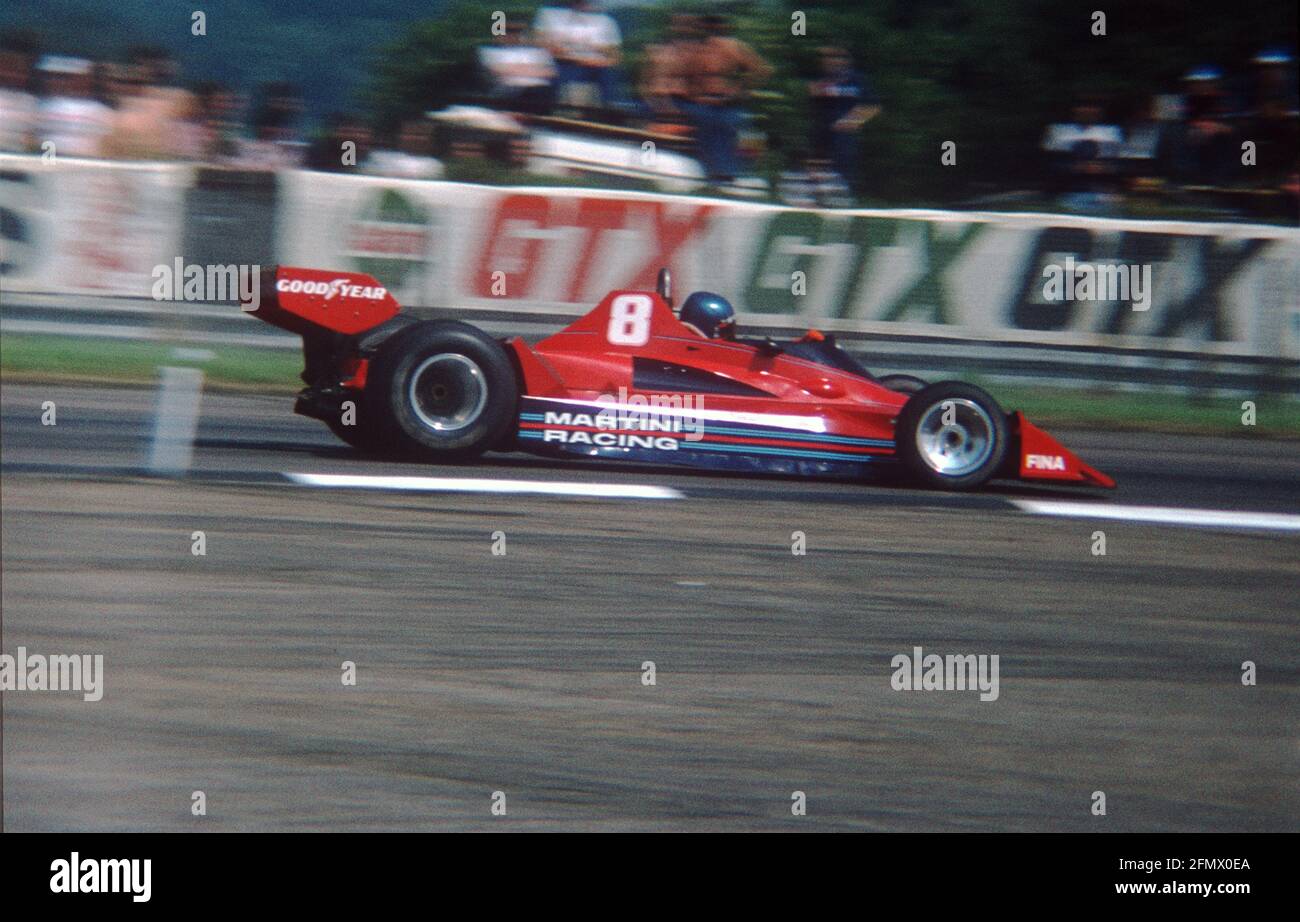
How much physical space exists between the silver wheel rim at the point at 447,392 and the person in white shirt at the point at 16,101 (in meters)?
3.75

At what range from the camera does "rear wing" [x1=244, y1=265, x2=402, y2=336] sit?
6.99 metres

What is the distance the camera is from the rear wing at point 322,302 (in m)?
6.99

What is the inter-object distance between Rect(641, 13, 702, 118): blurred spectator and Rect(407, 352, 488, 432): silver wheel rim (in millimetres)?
4122

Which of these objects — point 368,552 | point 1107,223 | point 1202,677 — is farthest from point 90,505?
point 1107,223

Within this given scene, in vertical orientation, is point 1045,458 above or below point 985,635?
above

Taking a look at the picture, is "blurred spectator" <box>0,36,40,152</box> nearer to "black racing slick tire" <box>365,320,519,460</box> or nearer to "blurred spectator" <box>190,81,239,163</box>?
"blurred spectator" <box>190,81,239,163</box>

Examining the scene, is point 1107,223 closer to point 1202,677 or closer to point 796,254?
point 796,254

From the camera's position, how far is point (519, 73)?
417 inches

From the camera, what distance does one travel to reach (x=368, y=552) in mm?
5762

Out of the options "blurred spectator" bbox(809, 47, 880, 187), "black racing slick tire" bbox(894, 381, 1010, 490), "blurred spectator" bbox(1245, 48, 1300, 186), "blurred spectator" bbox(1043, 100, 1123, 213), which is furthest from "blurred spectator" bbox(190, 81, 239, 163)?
"blurred spectator" bbox(1245, 48, 1300, 186)

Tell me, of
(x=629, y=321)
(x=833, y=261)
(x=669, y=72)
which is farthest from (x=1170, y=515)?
(x=669, y=72)

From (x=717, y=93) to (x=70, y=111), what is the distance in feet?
13.6

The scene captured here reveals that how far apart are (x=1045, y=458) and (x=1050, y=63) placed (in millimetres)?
5545

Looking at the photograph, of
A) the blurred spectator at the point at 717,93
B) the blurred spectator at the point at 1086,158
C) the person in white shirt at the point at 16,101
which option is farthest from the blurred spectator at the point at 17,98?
the blurred spectator at the point at 1086,158
